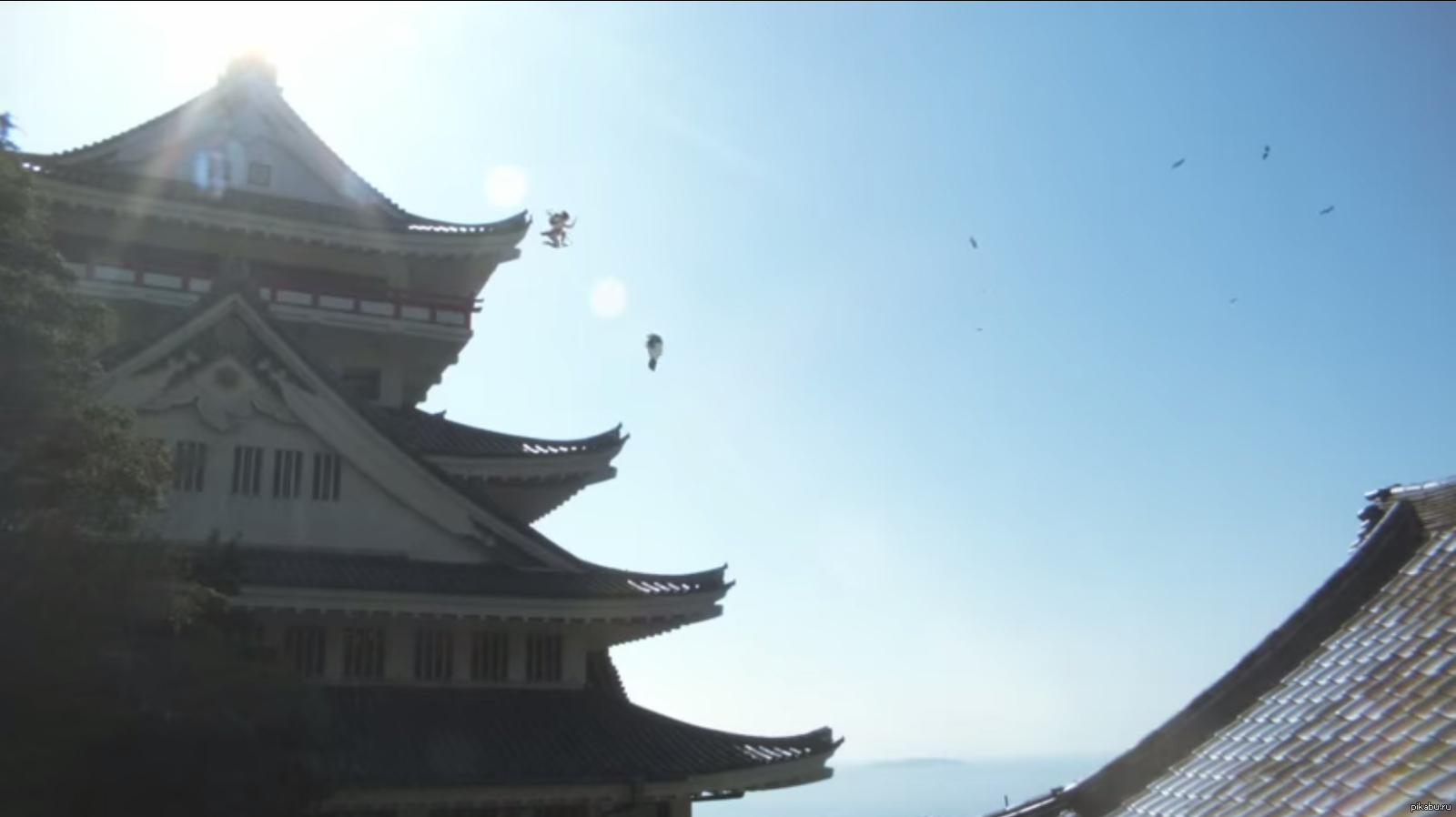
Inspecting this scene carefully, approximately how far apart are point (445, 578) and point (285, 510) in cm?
286

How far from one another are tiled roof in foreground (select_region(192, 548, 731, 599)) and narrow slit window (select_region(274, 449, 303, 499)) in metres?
0.96

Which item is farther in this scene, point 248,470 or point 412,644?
point 248,470

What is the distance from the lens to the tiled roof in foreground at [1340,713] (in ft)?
24.1

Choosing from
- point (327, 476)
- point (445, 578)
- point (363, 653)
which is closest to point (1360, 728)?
point (445, 578)

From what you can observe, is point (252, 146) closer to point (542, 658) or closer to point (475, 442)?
point (475, 442)

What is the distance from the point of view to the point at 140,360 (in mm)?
20094

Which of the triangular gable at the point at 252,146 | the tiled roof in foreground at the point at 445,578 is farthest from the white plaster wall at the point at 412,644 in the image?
the triangular gable at the point at 252,146

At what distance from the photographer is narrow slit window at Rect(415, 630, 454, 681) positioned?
20266 millimetres

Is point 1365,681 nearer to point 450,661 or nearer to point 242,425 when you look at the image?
point 450,661

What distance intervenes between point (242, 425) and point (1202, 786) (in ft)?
54.0

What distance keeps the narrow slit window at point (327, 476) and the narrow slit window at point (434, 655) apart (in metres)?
2.78

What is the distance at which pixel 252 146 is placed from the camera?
90.1ft

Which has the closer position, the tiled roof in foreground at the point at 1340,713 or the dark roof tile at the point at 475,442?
the tiled roof in foreground at the point at 1340,713

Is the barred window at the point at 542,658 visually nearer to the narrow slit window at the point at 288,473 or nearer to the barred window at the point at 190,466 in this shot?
Result: the narrow slit window at the point at 288,473
